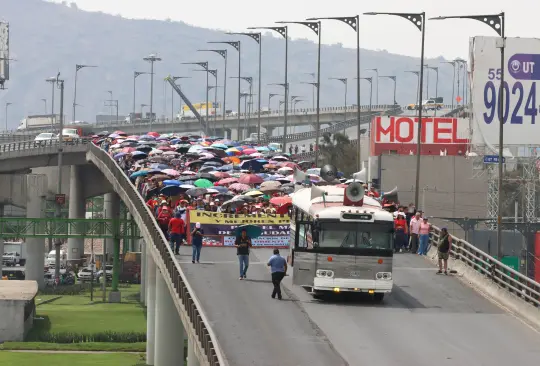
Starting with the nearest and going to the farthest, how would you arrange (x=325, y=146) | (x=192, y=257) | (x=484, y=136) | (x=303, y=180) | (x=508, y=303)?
(x=508, y=303) < (x=192, y=257) < (x=303, y=180) < (x=484, y=136) < (x=325, y=146)

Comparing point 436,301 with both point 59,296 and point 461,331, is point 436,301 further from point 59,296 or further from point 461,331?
point 59,296

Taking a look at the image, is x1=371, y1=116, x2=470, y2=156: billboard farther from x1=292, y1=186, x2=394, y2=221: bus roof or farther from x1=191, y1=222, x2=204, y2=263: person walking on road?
x1=292, y1=186, x2=394, y2=221: bus roof

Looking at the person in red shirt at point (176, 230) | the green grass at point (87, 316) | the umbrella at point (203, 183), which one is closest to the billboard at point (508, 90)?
the umbrella at point (203, 183)

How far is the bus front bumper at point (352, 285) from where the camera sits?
32250mm

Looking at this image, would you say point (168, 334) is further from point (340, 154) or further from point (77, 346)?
point (340, 154)

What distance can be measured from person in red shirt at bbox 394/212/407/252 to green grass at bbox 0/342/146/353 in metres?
20.0

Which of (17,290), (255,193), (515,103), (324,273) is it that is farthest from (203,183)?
(324,273)

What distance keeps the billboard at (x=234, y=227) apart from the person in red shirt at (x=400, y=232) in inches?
146

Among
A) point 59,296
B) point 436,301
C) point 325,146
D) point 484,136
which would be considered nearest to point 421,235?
point 436,301

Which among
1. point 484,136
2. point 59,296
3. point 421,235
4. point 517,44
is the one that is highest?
point 517,44

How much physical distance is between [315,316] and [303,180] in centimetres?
1414

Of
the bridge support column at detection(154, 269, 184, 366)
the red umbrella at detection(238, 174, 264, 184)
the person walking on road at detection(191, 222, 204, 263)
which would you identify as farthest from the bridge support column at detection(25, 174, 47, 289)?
the person walking on road at detection(191, 222, 204, 263)

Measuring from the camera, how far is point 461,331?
2959 cm

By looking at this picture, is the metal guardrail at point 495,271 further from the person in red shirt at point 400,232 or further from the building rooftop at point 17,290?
the building rooftop at point 17,290
